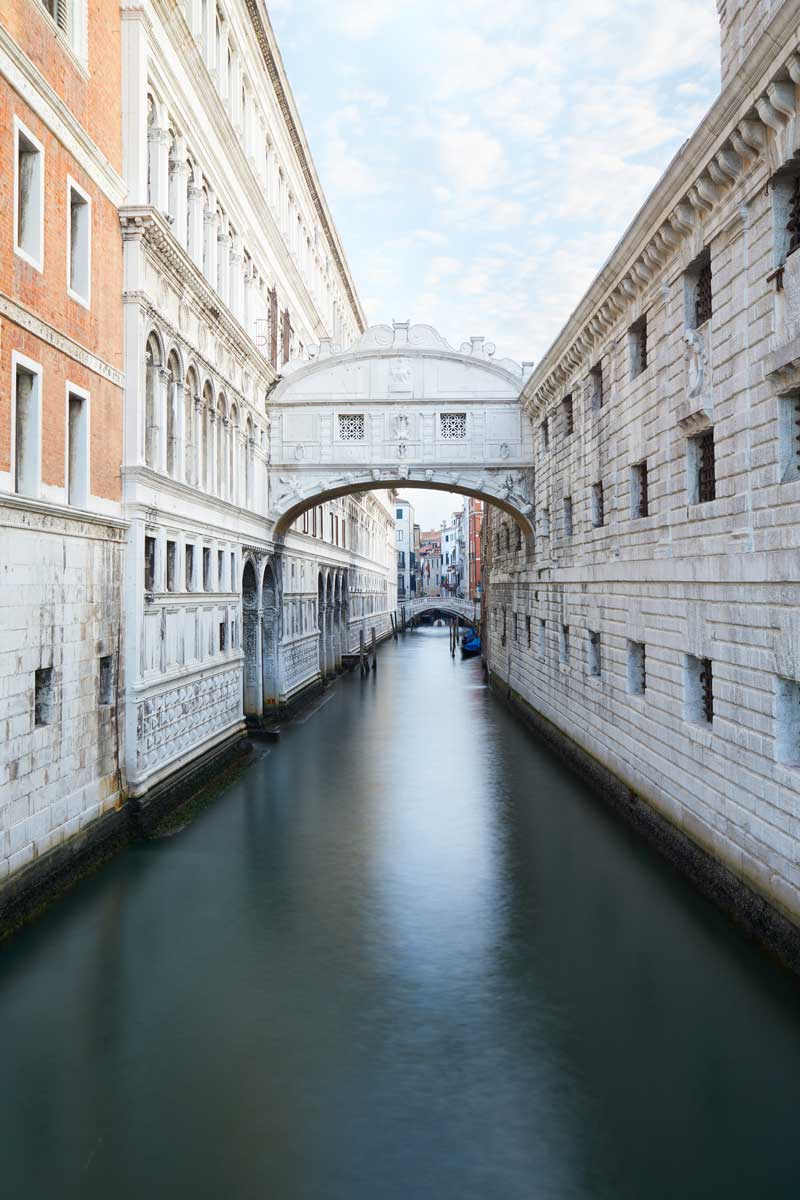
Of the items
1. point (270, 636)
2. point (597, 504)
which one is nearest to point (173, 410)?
point (597, 504)

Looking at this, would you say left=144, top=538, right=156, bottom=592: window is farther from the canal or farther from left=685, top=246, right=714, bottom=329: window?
left=685, top=246, right=714, bottom=329: window

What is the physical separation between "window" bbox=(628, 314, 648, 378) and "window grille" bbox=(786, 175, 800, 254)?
211 inches

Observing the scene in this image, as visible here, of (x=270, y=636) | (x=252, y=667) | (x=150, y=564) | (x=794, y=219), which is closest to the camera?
(x=794, y=219)

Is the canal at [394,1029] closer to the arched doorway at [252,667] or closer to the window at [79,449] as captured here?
the window at [79,449]

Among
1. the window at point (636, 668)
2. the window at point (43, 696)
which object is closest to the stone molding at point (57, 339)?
the window at point (43, 696)

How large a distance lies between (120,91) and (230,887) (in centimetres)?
1038

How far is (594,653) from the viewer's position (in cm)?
1694

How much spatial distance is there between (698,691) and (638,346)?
572 cm

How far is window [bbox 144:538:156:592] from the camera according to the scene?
13.2 metres

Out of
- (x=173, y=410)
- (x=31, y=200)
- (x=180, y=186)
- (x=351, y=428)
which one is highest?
(x=180, y=186)

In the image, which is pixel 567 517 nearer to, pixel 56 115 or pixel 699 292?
pixel 699 292

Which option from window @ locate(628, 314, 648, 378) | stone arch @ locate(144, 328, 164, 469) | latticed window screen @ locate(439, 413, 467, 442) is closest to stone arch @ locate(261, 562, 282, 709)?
latticed window screen @ locate(439, 413, 467, 442)

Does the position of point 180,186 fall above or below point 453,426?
above

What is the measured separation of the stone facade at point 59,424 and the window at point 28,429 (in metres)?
0.01
